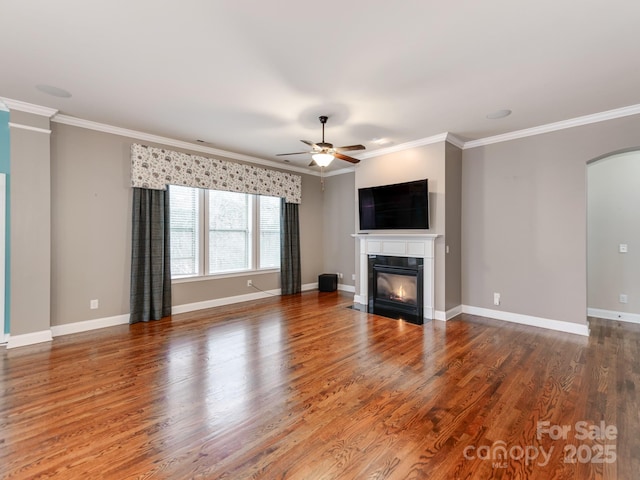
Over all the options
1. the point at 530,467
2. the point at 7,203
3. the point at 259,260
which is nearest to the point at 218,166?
the point at 259,260

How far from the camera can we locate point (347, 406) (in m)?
2.36

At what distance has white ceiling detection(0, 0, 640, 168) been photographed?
2.08m

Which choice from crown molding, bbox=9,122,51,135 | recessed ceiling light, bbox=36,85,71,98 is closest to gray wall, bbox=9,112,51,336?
crown molding, bbox=9,122,51,135

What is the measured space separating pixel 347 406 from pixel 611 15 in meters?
3.40

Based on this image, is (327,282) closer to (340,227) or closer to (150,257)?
(340,227)

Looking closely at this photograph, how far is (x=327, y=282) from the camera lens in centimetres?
675

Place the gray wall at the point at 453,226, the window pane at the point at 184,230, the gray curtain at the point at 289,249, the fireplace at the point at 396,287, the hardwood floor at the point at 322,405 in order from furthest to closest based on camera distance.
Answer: the gray curtain at the point at 289,249, the window pane at the point at 184,230, the fireplace at the point at 396,287, the gray wall at the point at 453,226, the hardwood floor at the point at 322,405

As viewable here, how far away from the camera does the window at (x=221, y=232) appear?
5.09 m

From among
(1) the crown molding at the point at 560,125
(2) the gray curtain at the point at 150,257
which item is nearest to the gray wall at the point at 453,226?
(1) the crown molding at the point at 560,125

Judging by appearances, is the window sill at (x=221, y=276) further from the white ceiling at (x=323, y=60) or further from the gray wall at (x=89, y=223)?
the white ceiling at (x=323, y=60)

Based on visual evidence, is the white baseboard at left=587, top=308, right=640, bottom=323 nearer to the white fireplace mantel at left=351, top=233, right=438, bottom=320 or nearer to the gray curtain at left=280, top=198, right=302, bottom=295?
the white fireplace mantel at left=351, top=233, right=438, bottom=320

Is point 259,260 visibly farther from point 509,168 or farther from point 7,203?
point 509,168

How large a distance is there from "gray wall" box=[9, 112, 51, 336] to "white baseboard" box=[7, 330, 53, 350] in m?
0.04

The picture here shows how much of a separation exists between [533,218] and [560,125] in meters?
1.29
